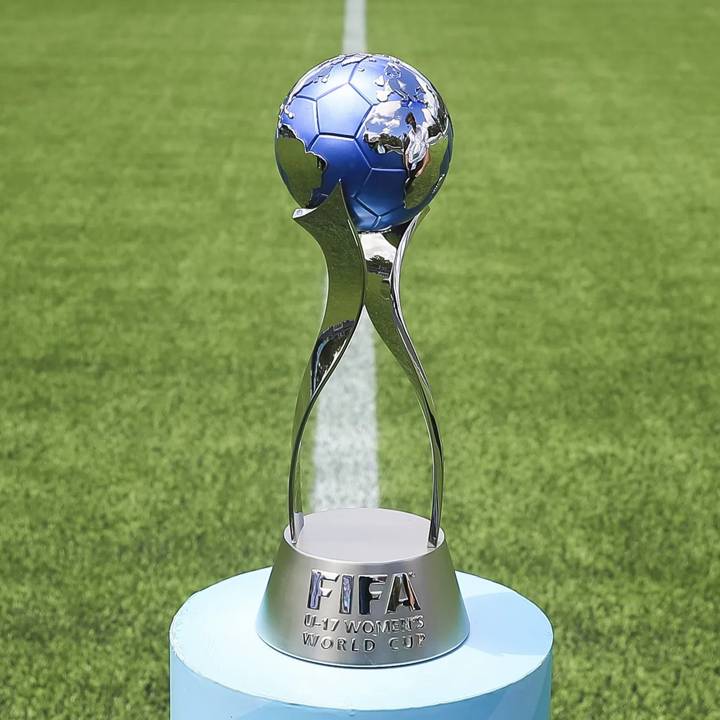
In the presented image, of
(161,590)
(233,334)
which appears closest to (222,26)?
(233,334)

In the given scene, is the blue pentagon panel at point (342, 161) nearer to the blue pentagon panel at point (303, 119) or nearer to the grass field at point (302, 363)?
the blue pentagon panel at point (303, 119)

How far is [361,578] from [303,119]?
2.09ft

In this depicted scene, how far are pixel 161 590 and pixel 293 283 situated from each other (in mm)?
2382

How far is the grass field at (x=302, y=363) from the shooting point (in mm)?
3143

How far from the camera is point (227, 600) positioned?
217cm

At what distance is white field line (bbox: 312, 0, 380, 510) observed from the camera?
12.3ft

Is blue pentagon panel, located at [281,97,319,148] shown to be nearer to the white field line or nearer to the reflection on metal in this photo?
the reflection on metal

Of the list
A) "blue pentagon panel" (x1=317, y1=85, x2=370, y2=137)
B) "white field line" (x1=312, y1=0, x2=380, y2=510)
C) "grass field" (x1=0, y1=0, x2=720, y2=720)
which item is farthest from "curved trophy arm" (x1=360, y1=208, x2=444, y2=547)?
"white field line" (x1=312, y1=0, x2=380, y2=510)

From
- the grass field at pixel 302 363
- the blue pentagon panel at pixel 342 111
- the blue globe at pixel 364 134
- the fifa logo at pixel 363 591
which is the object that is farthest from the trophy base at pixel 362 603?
the grass field at pixel 302 363

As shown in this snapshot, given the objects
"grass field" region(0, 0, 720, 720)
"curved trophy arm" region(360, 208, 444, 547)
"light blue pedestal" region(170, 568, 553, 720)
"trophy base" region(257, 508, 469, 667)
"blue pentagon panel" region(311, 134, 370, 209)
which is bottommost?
"grass field" region(0, 0, 720, 720)

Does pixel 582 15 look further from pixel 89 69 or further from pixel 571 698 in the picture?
pixel 571 698

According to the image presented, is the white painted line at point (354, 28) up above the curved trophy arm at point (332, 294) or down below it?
below

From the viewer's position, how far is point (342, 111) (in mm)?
1874

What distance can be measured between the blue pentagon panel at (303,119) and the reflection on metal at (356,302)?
11 centimetres
